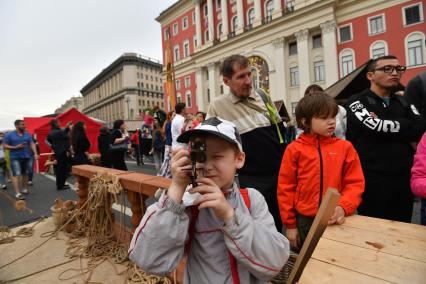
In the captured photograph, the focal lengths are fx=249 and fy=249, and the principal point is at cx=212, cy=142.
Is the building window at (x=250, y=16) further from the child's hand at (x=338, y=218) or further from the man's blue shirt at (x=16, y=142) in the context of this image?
the child's hand at (x=338, y=218)

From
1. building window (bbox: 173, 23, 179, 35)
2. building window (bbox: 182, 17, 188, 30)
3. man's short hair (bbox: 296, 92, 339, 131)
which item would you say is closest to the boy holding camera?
man's short hair (bbox: 296, 92, 339, 131)

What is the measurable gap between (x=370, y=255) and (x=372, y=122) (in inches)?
55.3

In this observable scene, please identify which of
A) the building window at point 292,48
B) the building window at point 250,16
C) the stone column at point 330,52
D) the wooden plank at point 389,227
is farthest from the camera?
the building window at point 250,16

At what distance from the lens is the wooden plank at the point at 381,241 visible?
0.98m

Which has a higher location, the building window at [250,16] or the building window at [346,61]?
the building window at [250,16]

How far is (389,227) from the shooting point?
1.21 meters

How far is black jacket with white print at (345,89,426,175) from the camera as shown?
204cm

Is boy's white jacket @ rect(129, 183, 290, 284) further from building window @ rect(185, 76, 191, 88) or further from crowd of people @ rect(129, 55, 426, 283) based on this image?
building window @ rect(185, 76, 191, 88)

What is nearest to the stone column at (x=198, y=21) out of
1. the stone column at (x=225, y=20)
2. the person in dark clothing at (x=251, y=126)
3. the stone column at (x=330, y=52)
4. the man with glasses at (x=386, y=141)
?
the stone column at (x=225, y=20)

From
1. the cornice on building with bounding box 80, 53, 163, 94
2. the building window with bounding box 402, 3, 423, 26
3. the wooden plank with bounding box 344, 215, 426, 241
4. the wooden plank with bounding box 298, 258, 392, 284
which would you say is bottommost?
the wooden plank with bounding box 298, 258, 392, 284

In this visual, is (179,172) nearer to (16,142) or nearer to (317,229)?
(317,229)

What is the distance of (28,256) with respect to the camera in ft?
10.2

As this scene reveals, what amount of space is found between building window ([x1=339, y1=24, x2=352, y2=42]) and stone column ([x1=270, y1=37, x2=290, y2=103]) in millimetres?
5704

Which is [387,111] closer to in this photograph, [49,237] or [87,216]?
[87,216]
